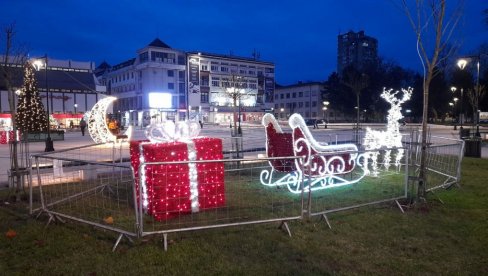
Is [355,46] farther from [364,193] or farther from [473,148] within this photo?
[364,193]

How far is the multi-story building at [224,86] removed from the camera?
76.4 meters

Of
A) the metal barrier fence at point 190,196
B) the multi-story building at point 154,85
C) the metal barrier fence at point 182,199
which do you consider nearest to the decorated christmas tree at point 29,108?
the metal barrier fence at point 182,199

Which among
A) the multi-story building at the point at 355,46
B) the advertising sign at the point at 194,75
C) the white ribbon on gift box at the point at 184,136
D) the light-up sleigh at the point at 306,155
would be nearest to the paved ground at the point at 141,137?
the light-up sleigh at the point at 306,155

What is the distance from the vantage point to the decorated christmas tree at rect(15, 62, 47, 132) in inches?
1310

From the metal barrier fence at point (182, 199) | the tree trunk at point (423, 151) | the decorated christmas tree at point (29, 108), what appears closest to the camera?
the metal barrier fence at point (182, 199)

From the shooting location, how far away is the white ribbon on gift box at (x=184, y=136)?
22.1 feet

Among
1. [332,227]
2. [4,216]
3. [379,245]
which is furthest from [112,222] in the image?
[379,245]

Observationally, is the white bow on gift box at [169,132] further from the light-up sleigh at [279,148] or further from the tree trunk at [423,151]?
the tree trunk at [423,151]

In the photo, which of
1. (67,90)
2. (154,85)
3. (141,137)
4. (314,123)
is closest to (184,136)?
(141,137)

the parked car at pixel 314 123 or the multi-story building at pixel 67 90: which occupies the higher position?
the multi-story building at pixel 67 90

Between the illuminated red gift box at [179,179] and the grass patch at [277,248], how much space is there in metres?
0.92

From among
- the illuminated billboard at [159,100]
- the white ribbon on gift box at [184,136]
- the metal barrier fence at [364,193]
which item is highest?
the illuminated billboard at [159,100]

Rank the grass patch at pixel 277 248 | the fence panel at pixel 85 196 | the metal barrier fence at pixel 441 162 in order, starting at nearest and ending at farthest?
the grass patch at pixel 277 248, the fence panel at pixel 85 196, the metal barrier fence at pixel 441 162

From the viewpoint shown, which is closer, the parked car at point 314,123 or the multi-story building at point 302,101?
the parked car at point 314,123
